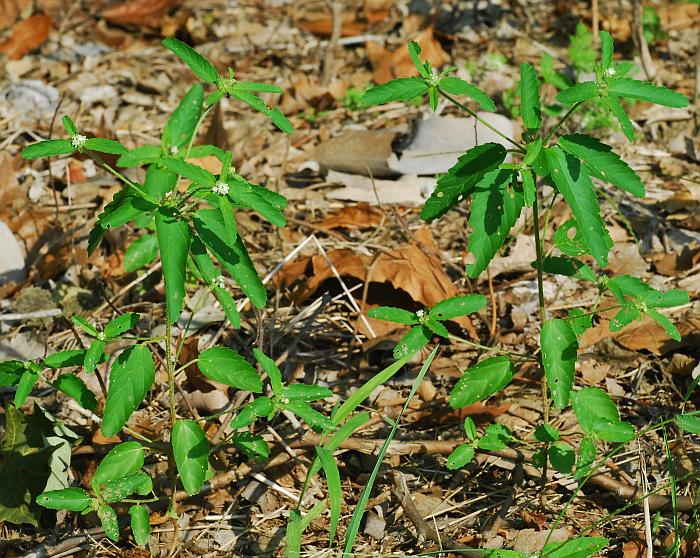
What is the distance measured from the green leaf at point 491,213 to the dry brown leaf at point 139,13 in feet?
13.3

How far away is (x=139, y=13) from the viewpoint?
5.50m

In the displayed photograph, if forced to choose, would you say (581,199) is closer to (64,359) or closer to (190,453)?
(190,453)

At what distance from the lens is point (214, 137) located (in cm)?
400

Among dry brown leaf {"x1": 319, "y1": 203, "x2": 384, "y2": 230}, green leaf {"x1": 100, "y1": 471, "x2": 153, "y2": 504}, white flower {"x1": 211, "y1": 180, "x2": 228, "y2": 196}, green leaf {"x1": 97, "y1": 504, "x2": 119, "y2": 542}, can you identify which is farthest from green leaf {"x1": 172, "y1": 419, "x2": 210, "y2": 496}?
dry brown leaf {"x1": 319, "y1": 203, "x2": 384, "y2": 230}

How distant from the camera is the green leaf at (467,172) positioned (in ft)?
6.73

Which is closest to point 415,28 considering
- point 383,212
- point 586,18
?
point 586,18

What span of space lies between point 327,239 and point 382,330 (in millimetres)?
678

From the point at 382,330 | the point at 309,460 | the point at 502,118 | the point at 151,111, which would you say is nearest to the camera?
the point at 309,460

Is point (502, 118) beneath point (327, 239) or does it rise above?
above

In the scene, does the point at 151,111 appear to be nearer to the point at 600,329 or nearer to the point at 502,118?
the point at 502,118

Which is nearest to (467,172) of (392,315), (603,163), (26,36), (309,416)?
(603,163)

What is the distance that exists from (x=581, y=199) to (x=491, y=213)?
0.24 metres

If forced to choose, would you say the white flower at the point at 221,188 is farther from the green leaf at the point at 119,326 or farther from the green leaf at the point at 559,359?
the green leaf at the point at 559,359

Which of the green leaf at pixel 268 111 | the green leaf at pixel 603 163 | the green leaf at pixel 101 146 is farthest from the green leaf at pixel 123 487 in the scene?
the green leaf at pixel 603 163
